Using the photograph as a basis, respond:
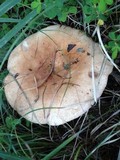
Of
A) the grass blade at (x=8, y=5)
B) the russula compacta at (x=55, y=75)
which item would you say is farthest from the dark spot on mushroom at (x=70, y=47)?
the grass blade at (x=8, y=5)

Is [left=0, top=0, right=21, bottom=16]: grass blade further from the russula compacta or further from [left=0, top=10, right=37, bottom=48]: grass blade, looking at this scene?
the russula compacta

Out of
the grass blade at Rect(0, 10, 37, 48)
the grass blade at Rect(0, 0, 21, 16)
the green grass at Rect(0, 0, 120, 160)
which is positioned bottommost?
the green grass at Rect(0, 0, 120, 160)

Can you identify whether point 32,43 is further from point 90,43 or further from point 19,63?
point 90,43

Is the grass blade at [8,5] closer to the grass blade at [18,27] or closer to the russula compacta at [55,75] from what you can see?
the grass blade at [18,27]

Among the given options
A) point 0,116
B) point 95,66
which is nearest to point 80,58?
point 95,66

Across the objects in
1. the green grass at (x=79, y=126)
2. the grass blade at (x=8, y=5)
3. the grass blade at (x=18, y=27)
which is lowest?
the green grass at (x=79, y=126)

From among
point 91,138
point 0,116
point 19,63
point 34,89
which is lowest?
point 91,138

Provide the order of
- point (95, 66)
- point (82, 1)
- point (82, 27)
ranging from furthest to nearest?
1. point (82, 27)
2. point (82, 1)
3. point (95, 66)

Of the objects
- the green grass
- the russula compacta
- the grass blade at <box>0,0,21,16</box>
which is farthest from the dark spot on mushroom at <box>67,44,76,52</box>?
the grass blade at <box>0,0,21,16</box>
